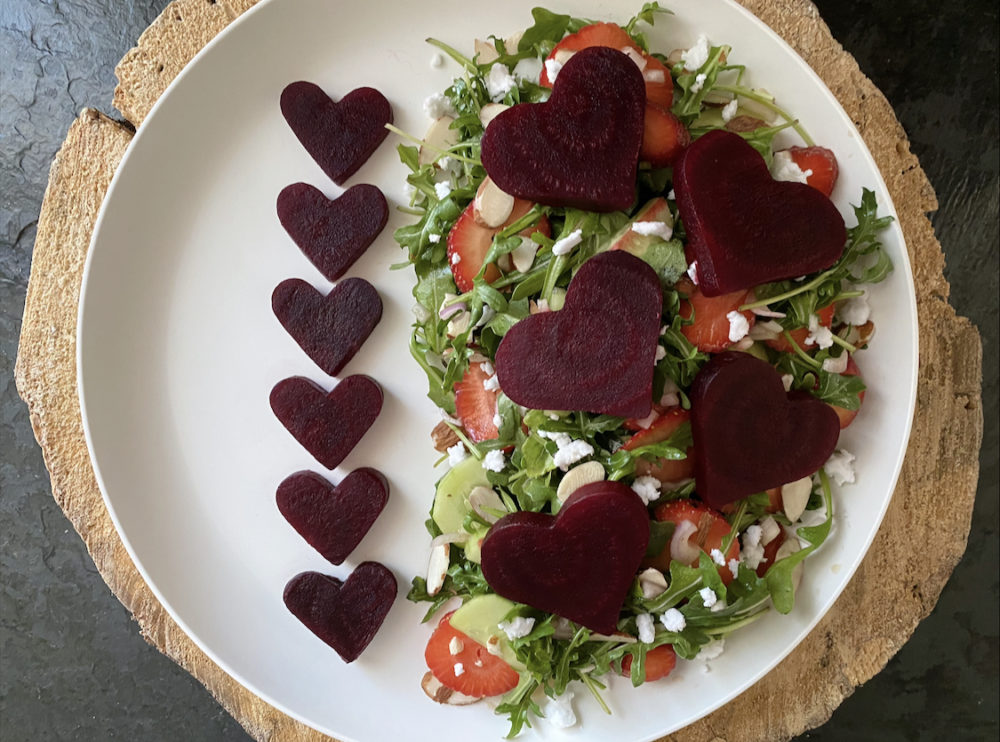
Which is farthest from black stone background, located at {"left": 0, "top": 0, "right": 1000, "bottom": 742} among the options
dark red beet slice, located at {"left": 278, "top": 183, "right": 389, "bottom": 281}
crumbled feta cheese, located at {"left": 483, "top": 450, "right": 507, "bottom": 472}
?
crumbled feta cheese, located at {"left": 483, "top": 450, "right": 507, "bottom": 472}

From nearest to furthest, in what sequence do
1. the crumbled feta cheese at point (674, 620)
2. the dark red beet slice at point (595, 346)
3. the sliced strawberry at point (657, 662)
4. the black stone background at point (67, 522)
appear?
the dark red beet slice at point (595, 346)
the crumbled feta cheese at point (674, 620)
the sliced strawberry at point (657, 662)
the black stone background at point (67, 522)

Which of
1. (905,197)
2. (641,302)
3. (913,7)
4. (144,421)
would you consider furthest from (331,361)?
(913,7)

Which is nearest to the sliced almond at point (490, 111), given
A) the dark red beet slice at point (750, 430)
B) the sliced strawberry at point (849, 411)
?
the dark red beet slice at point (750, 430)

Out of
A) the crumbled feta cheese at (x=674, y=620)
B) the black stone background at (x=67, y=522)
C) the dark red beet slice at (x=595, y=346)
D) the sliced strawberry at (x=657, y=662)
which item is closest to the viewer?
the dark red beet slice at (x=595, y=346)

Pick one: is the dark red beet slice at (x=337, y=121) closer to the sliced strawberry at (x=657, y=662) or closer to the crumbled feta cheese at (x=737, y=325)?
the crumbled feta cheese at (x=737, y=325)

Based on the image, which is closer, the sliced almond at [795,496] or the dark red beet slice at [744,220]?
the dark red beet slice at [744,220]

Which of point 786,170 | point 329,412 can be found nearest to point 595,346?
point 786,170

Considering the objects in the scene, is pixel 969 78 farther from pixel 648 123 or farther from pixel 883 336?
pixel 648 123

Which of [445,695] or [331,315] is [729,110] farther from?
[445,695]
